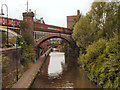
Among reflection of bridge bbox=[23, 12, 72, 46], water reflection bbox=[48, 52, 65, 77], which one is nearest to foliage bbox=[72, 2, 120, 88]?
water reflection bbox=[48, 52, 65, 77]

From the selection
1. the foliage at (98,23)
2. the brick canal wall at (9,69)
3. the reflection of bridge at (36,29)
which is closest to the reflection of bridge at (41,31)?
the reflection of bridge at (36,29)

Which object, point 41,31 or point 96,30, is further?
point 41,31

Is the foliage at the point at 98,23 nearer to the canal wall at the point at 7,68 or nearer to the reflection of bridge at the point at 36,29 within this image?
the reflection of bridge at the point at 36,29

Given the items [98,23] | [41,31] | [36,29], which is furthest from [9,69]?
[98,23]

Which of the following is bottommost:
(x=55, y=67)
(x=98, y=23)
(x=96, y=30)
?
(x=55, y=67)

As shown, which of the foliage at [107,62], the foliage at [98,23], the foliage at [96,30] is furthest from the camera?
the foliage at [98,23]

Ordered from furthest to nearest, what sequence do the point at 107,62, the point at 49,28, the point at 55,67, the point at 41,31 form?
the point at 49,28
the point at 41,31
the point at 55,67
the point at 107,62

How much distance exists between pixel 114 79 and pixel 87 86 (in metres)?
2.87

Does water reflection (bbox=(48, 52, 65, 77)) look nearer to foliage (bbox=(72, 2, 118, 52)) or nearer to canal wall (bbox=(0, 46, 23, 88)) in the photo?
canal wall (bbox=(0, 46, 23, 88))

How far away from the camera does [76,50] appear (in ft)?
101

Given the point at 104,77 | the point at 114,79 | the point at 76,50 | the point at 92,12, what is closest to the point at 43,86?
the point at 104,77

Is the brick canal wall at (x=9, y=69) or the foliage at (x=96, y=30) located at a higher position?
the foliage at (x=96, y=30)

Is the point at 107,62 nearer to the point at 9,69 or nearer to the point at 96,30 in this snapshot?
the point at 9,69

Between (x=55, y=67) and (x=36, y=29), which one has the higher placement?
(x=36, y=29)
